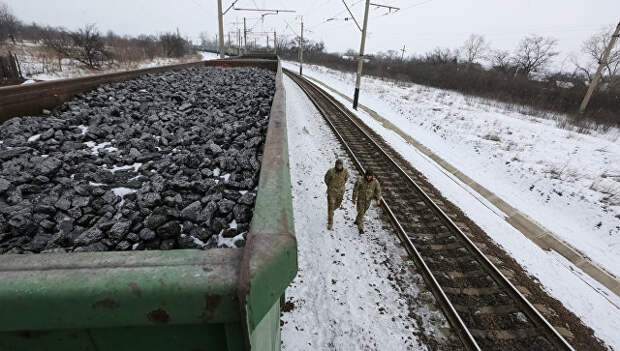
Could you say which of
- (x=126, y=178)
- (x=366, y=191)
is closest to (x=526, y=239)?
(x=366, y=191)

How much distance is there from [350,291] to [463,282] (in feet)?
7.01

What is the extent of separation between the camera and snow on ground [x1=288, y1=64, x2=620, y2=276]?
747 centimetres


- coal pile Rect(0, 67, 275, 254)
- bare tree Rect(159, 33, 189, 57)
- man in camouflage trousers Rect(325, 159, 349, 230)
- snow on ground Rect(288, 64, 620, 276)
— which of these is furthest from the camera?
bare tree Rect(159, 33, 189, 57)

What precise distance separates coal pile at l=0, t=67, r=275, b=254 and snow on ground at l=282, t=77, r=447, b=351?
266cm

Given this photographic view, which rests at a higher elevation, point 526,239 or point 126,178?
point 126,178

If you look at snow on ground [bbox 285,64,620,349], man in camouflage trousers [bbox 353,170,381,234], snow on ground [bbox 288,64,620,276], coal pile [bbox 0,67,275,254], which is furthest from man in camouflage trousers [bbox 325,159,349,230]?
snow on ground [bbox 288,64,620,276]

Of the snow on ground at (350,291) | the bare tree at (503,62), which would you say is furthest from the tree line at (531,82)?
the snow on ground at (350,291)

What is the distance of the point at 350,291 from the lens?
15.3 ft

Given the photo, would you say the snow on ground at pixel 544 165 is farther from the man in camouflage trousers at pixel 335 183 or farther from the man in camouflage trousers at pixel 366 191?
the man in camouflage trousers at pixel 335 183

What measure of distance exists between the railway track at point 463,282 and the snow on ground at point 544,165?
3.36m

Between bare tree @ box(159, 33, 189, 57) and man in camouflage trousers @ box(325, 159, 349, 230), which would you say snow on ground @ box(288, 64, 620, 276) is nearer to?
man in camouflage trousers @ box(325, 159, 349, 230)

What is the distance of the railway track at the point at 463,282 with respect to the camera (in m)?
4.05

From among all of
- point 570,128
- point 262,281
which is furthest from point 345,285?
point 570,128

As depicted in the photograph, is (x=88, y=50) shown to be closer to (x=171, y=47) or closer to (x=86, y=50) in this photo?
(x=86, y=50)
